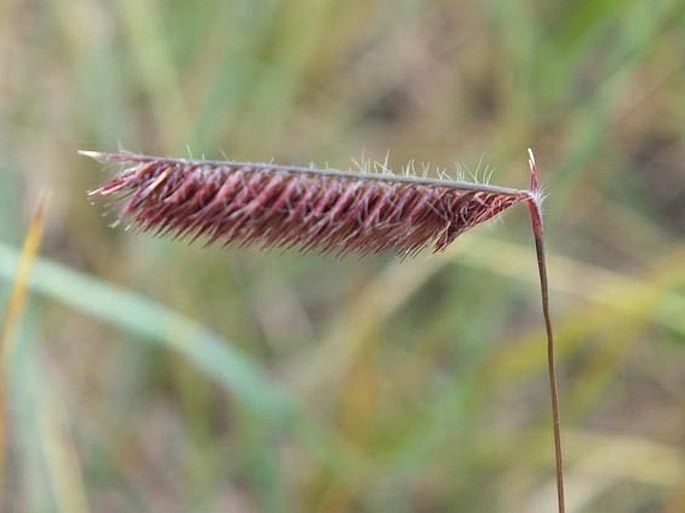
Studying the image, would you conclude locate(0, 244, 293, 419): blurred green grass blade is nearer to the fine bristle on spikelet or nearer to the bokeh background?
the bokeh background

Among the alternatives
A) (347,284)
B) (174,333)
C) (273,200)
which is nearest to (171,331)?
(174,333)

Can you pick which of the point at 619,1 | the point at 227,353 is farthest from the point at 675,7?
the point at 227,353

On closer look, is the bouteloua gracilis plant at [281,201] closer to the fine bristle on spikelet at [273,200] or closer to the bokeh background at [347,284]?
the fine bristle on spikelet at [273,200]

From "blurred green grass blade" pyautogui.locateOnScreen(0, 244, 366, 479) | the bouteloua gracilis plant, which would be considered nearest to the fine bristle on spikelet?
the bouteloua gracilis plant

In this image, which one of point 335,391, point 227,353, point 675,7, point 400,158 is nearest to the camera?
point 675,7

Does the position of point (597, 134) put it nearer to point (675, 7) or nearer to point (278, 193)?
point (675, 7)

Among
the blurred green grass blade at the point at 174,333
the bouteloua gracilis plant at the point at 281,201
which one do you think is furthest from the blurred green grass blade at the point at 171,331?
the bouteloua gracilis plant at the point at 281,201
